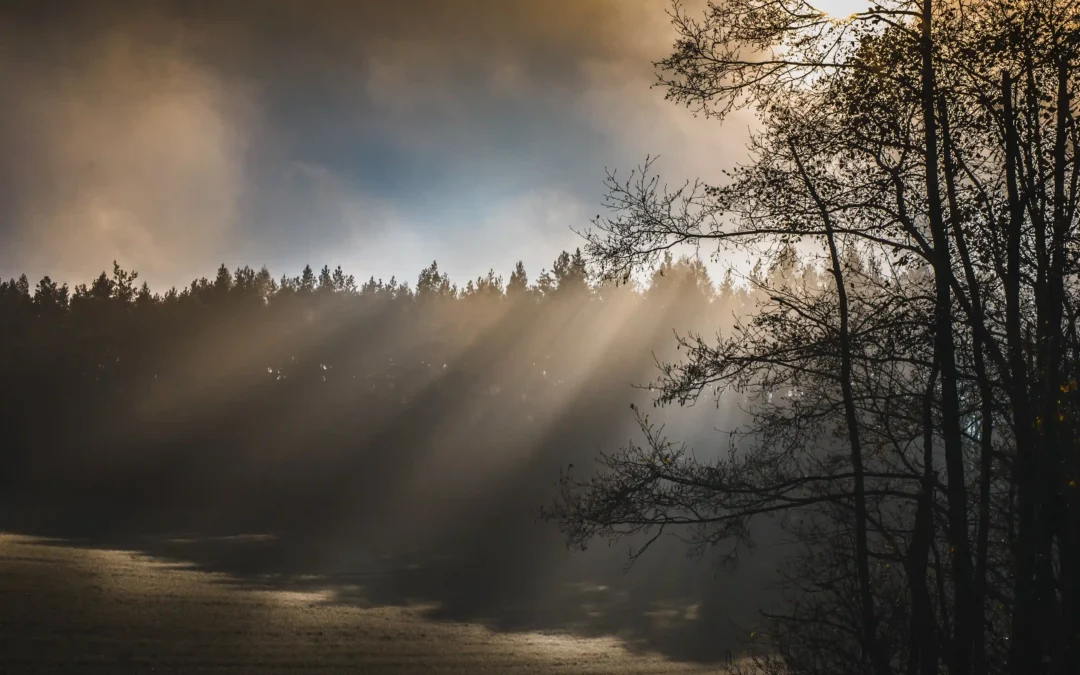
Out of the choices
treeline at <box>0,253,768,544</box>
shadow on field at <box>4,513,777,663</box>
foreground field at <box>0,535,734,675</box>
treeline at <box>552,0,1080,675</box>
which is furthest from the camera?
treeline at <box>0,253,768,544</box>

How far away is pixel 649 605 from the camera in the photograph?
39.6 metres

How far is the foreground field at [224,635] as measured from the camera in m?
20.1

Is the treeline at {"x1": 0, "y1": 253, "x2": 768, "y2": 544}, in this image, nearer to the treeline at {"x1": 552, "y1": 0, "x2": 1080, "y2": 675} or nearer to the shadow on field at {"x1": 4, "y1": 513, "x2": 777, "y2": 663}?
the shadow on field at {"x1": 4, "y1": 513, "x2": 777, "y2": 663}

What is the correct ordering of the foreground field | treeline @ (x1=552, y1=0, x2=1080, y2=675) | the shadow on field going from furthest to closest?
the shadow on field → the foreground field → treeline @ (x1=552, y1=0, x2=1080, y2=675)

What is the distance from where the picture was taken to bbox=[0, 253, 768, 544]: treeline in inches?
2970

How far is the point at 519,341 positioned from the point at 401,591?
62.3 meters

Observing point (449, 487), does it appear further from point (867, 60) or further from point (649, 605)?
point (867, 60)

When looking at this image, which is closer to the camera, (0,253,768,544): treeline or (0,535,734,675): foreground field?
(0,535,734,675): foreground field

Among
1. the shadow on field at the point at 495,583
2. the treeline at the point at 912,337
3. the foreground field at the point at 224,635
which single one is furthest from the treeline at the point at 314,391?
the treeline at the point at 912,337

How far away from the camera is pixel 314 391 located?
96.8 m

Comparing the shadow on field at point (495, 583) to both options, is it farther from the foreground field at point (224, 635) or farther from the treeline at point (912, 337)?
the treeline at point (912, 337)

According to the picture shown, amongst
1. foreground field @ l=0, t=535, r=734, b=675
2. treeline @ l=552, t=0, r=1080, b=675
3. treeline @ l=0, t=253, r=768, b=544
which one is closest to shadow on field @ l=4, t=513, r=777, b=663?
foreground field @ l=0, t=535, r=734, b=675

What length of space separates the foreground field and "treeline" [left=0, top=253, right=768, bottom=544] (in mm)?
33551

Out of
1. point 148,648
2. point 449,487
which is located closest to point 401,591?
point 148,648
